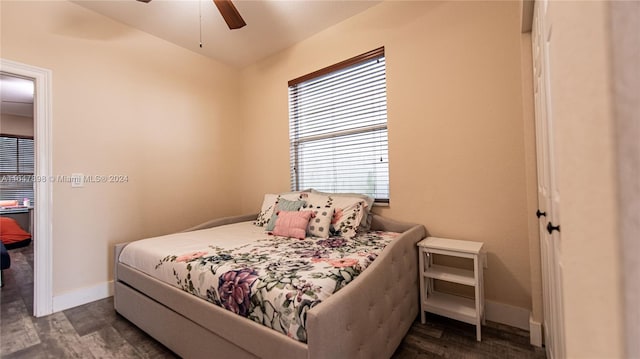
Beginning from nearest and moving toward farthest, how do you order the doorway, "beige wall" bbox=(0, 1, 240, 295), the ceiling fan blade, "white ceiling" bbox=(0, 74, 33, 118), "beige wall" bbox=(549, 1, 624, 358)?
"beige wall" bbox=(549, 1, 624, 358)
the ceiling fan blade
"beige wall" bbox=(0, 1, 240, 295)
"white ceiling" bbox=(0, 74, 33, 118)
the doorway

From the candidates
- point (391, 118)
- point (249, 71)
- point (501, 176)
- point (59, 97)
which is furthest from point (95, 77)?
point (501, 176)

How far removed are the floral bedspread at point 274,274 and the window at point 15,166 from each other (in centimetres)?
579

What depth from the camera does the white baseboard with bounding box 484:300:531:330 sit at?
1.76 m

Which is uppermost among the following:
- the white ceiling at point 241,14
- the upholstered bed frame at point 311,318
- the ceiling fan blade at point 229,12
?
the white ceiling at point 241,14

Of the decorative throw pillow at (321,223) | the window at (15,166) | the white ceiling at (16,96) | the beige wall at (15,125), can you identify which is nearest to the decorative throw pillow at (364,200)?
A: the decorative throw pillow at (321,223)

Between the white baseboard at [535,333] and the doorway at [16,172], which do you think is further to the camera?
the doorway at [16,172]

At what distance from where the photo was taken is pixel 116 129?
8.33 feet

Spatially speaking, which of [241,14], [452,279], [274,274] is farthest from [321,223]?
[241,14]

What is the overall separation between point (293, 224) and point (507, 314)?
171cm

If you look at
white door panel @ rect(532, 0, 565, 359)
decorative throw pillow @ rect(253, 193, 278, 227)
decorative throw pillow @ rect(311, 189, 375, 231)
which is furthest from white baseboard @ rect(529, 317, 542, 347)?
decorative throw pillow @ rect(253, 193, 278, 227)

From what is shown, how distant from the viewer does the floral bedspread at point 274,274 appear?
1.12 meters

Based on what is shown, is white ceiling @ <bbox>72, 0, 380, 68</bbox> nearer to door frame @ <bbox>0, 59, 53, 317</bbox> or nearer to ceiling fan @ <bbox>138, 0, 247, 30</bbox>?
ceiling fan @ <bbox>138, 0, 247, 30</bbox>

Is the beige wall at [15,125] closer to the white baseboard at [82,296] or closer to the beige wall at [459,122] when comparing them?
the white baseboard at [82,296]

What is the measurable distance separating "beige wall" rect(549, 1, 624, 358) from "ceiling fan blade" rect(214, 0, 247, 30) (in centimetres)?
195
